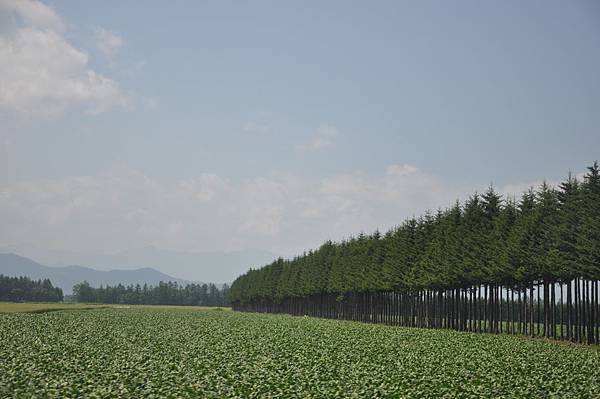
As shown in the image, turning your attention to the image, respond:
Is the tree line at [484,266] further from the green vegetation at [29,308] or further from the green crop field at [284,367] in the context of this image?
the green vegetation at [29,308]

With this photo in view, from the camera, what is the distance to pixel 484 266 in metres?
54.3

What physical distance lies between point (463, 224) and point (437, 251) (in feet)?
13.4

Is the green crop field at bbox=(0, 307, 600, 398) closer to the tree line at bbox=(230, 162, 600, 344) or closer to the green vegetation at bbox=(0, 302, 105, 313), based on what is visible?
the tree line at bbox=(230, 162, 600, 344)

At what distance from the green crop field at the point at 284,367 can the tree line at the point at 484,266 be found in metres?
8.27

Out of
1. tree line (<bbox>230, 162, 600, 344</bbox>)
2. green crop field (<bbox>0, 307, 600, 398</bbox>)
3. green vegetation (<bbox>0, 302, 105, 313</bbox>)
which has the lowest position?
green vegetation (<bbox>0, 302, 105, 313</bbox>)

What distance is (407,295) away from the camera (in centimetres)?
7275

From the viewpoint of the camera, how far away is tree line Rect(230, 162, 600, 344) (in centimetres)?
4475

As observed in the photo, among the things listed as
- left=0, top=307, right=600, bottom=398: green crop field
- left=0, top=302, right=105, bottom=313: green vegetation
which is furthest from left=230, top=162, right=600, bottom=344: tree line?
left=0, top=302, right=105, bottom=313: green vegetation

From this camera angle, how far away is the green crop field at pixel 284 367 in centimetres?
2092

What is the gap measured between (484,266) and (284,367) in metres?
32.7

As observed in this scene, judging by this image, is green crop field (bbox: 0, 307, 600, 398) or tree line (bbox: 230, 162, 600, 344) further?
tree line (bbox: 230, 162, 600, 344)

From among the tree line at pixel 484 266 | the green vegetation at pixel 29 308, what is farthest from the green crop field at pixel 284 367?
the green vegetation at pixel 29 308

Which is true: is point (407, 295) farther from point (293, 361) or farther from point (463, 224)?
point (293, 361)

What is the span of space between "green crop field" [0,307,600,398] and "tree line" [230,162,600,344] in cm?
827
